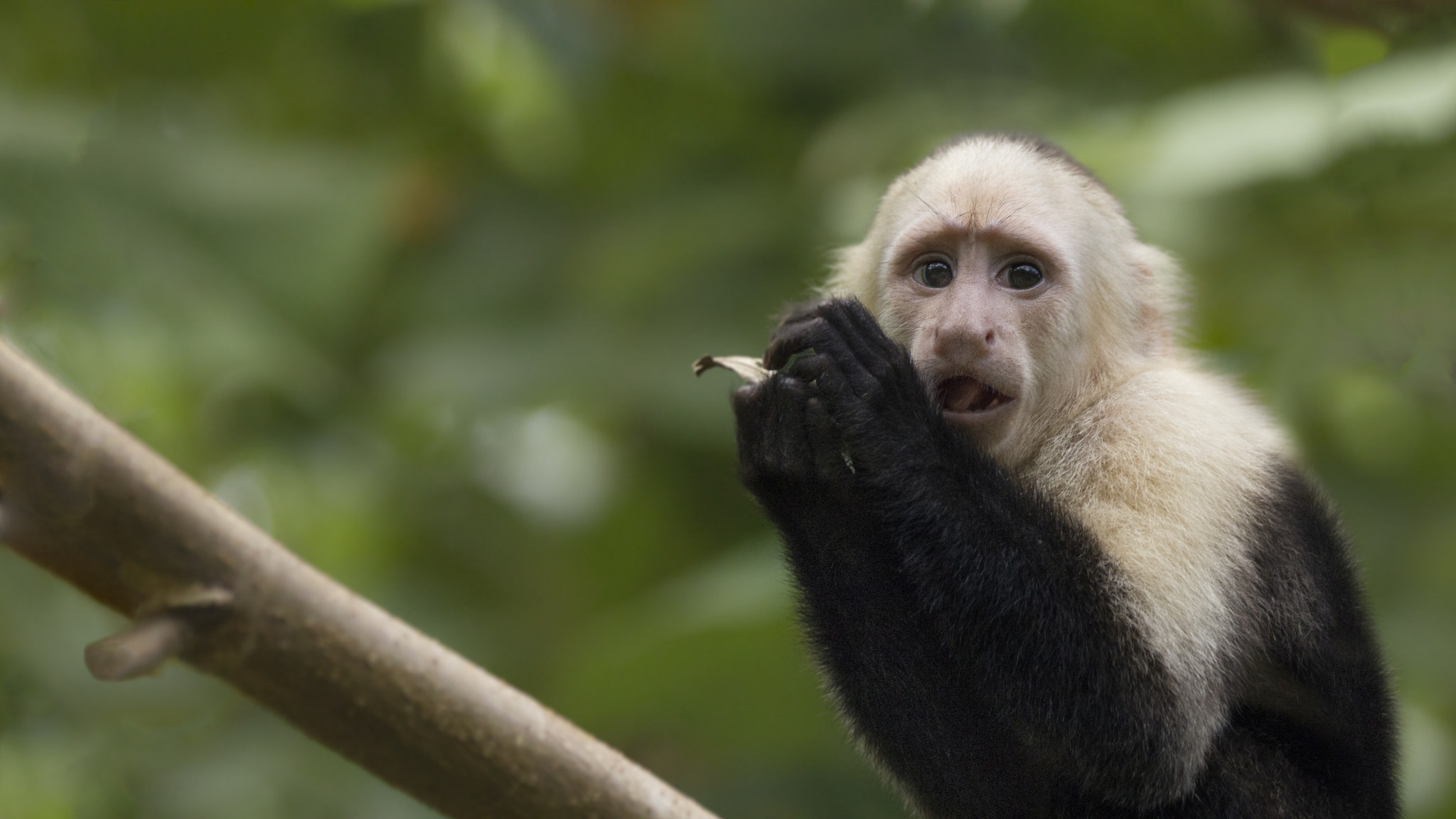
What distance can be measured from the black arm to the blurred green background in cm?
194

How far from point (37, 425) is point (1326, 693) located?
3191mm

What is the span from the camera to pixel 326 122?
26.0 feet

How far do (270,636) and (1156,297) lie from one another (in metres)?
2.84

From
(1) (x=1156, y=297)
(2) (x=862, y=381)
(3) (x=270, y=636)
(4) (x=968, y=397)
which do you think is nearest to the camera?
(3) (x=270, y=636)

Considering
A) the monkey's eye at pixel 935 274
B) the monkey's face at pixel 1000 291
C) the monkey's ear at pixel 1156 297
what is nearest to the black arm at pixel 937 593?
the monkey's face at pixel 1000 291

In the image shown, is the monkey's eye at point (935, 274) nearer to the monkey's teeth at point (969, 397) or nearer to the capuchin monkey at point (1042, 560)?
the capuchin monkey at point (1042, 560)

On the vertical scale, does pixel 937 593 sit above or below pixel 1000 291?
below

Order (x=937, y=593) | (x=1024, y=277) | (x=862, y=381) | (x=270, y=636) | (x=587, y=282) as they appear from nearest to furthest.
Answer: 1. (x=270, y=636)
2. (x=937, y=593)
3. (x=862, y=381)
4. (x=1024, y=277)
5. (x=587, y=282)

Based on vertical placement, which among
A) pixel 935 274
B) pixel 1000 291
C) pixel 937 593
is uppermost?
pixel 935 274

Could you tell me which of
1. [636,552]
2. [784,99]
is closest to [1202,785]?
[636,552]

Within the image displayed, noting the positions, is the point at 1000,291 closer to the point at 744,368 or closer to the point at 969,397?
the point at 969,397

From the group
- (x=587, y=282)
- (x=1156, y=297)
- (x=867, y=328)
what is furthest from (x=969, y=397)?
(x=587, y=282)

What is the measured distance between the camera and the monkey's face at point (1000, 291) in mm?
3625

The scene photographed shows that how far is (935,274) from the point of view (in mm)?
3887
